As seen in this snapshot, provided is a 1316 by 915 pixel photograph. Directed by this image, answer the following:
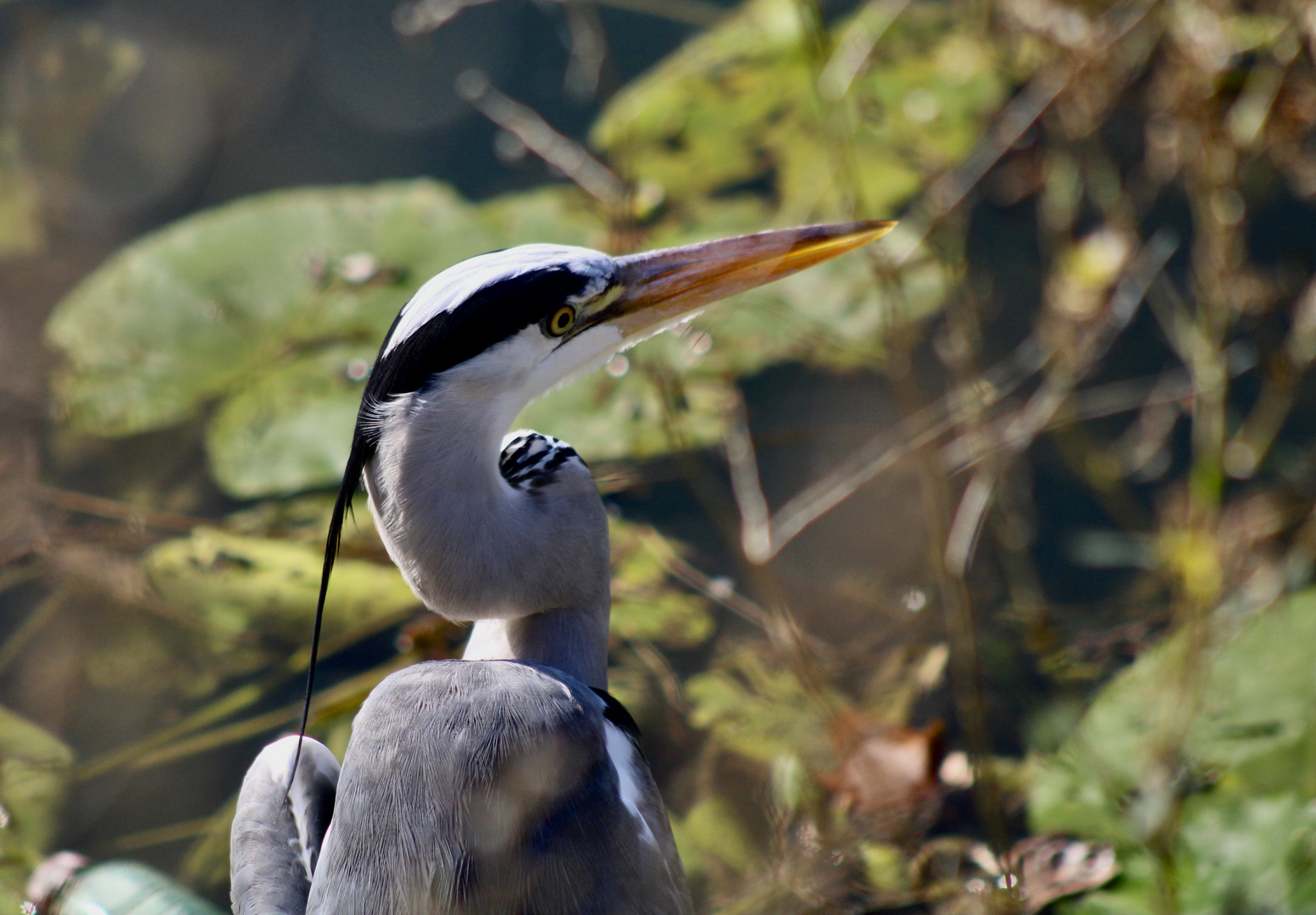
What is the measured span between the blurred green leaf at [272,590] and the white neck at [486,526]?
1.00m

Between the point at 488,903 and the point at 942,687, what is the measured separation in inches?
54.2

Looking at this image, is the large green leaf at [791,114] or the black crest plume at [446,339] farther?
the large green leaf at [791,114]

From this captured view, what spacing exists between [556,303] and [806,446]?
145cm

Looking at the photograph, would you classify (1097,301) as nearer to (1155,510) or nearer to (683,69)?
(1155,510)

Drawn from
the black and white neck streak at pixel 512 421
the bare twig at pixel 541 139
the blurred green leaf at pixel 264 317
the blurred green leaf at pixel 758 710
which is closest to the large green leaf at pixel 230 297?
the blurred green leaf at pixel 264 317

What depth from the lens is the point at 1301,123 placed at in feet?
8.98

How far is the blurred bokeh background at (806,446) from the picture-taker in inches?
77.9

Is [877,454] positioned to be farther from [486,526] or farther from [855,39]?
[486,526]

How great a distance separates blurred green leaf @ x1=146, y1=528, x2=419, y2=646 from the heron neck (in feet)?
3.22

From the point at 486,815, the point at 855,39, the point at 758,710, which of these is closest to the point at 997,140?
the point at 855,39

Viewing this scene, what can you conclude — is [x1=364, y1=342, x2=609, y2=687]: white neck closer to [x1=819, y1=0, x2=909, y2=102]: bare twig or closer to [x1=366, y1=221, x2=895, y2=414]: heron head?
[x1=366, y1=221, x2=895, y2=414]: heron head

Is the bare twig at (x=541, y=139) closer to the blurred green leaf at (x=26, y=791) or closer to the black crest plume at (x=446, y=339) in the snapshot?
the black crest plume at (x=446, y=339)

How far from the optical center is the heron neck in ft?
4.90

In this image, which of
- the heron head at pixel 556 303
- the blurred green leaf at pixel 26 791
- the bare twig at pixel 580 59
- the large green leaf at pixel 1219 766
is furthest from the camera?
the bare twig at pixel 580 59
